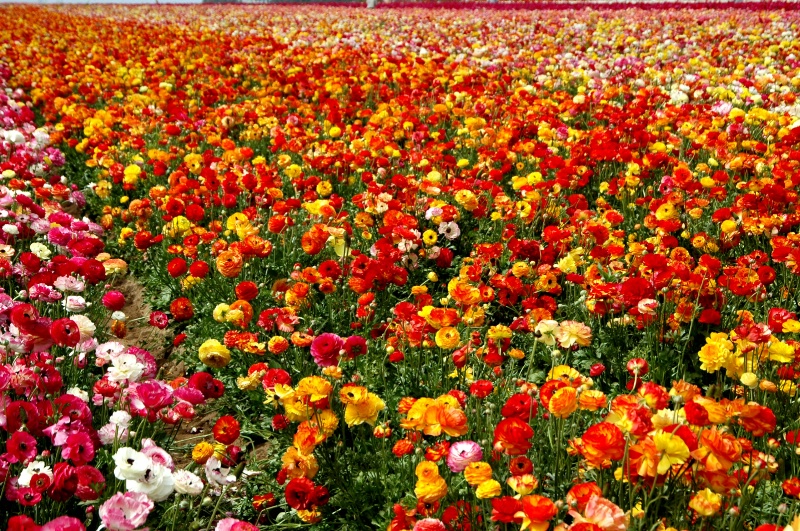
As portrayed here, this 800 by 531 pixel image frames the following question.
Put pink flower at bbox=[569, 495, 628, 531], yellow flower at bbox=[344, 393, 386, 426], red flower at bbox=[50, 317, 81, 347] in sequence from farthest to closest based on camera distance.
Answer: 1. red flower at bbox=[50, 317, 81, 347]
2. yellow flower at bbox=[344, 393, 386, 426]
3. pink flower at bbox=[569, 495, 628, 531]

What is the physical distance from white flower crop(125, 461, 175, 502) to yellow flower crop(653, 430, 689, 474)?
1251 millimetres

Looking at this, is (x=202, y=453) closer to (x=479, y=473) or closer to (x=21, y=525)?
(x=21, y=525)

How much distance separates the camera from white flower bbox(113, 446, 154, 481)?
1.85 m

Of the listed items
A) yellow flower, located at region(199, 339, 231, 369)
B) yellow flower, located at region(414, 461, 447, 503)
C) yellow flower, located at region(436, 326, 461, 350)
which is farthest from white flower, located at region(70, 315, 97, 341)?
yellow flower, located at region(414, 461, 447, 503)

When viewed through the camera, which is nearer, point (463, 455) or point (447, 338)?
point (463, 455)

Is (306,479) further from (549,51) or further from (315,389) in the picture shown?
(549,51)

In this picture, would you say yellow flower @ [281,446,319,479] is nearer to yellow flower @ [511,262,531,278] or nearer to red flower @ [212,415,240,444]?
red flower @ [212,415,240,444]

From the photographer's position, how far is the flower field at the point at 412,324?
1938 millimetres

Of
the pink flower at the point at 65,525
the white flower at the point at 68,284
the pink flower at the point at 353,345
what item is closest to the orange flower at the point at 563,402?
the pink flower at the point at 353,345

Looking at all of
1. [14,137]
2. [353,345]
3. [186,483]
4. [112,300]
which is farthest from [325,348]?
[14,137]

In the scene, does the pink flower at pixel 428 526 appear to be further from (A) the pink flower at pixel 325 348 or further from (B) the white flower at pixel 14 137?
(B) the white flower at pixel 14 137

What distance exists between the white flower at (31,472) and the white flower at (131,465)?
27cm

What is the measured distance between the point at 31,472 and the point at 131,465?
1.22 feet

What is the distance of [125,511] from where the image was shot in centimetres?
185
